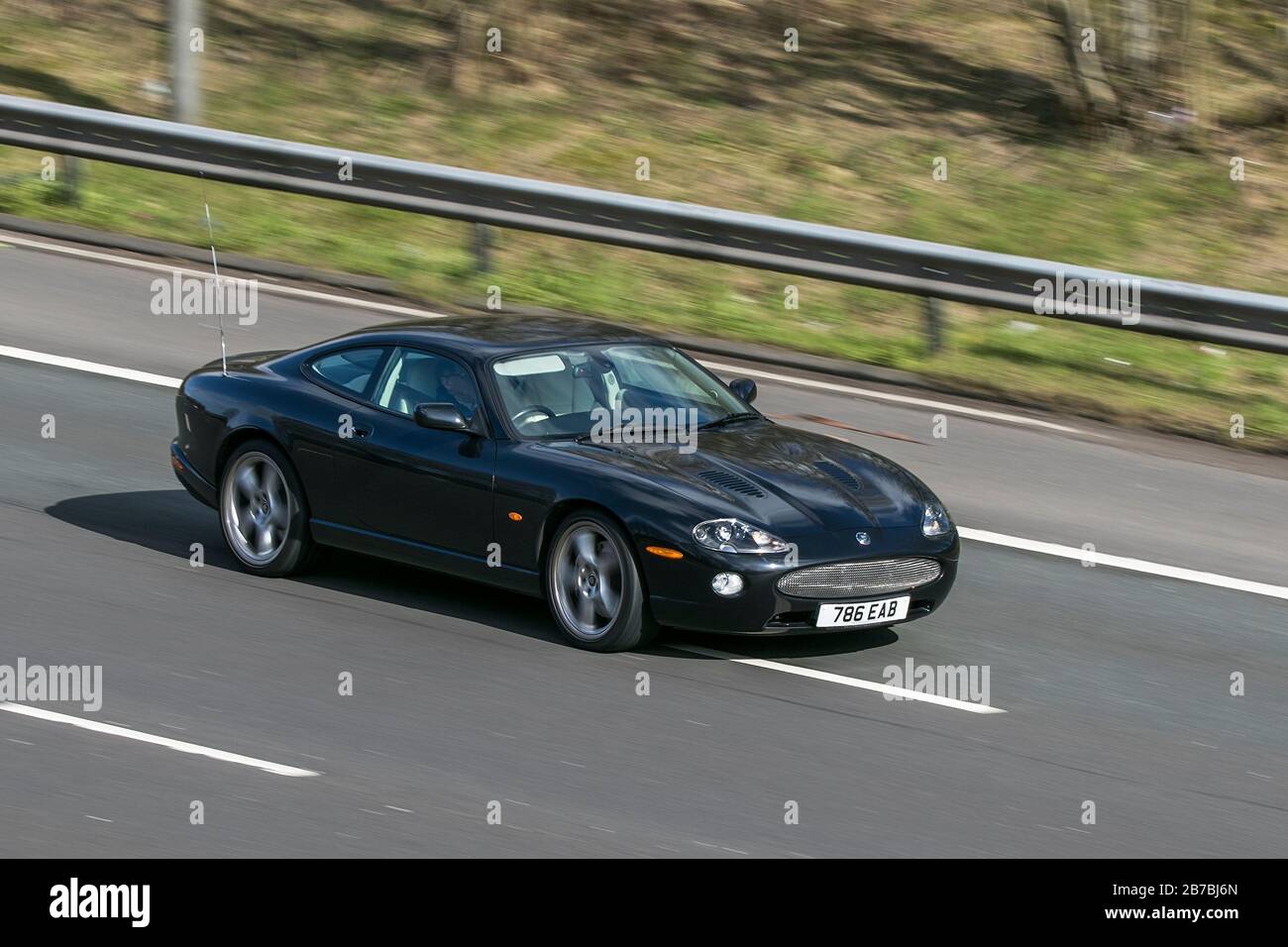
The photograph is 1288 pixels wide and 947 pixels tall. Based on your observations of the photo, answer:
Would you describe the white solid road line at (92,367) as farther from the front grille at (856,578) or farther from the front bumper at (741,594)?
the front grille at (856,578)

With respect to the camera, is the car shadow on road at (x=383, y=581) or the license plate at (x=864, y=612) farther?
the car shadow on road at (x=383, y=581)

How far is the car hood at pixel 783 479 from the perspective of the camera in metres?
8.95

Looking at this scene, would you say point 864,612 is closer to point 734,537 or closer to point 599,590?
point 734,537

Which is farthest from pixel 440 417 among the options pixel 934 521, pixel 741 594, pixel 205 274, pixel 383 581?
pixel 205 274

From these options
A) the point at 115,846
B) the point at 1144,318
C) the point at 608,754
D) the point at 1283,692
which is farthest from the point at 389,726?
the point at 1144,318

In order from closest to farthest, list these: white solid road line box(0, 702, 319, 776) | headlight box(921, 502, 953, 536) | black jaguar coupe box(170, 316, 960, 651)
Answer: white solid road line box(0, 702, 319, 776) < black jaguar coupe box(170, 316, 960, 651) < headlight box(921, 502, 953, 536)

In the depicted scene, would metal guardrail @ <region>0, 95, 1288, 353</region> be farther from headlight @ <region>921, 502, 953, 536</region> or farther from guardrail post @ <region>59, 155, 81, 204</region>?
headlight @ <region>921, 502, 953, 536</region>

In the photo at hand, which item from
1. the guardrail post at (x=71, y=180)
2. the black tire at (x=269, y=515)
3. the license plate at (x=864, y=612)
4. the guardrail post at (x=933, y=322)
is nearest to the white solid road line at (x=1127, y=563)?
the license plate at (x=864, y=612)

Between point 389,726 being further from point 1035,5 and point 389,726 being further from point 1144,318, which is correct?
point 1035,5

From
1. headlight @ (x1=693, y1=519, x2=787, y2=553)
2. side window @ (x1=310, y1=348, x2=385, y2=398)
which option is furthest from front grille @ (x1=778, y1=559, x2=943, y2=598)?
side window @ (x1=310, y1=348, x2=385, y2=398)

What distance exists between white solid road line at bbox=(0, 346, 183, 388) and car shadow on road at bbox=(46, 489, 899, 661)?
7.36 ft

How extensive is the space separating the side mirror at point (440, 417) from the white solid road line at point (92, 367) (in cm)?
476

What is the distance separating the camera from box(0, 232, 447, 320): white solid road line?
53.1 ft

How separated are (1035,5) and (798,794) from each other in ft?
59.0
